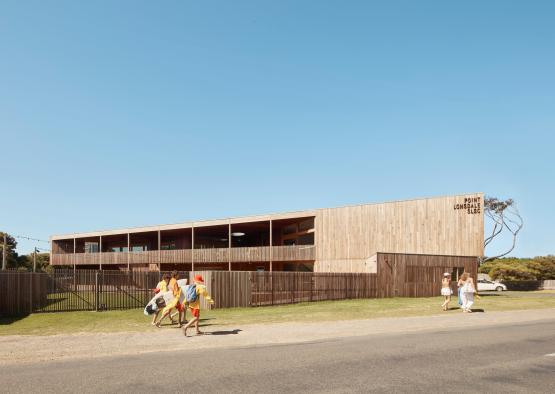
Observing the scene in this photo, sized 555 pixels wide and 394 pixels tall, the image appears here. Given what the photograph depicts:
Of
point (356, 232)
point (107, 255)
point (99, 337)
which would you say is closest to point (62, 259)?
point (107, 255)

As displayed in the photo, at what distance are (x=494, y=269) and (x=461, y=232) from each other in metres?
20.1

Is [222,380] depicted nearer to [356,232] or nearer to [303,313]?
[303,313]

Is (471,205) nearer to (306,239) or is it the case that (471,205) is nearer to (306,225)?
(306,225)

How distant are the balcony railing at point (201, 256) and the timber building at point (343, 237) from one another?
82 millimetres

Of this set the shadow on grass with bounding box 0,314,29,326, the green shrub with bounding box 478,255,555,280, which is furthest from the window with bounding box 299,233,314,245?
the shadow on grass with bounding box 0,314,29,326

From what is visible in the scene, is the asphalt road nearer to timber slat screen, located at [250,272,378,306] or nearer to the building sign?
timber slat screen, located at [250,272,378,306]

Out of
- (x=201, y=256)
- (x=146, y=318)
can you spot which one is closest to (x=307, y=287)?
(x=146, y=318)

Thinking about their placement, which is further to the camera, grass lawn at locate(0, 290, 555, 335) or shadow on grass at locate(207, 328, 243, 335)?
grass lawn at locate(0, 290, 555, 335)

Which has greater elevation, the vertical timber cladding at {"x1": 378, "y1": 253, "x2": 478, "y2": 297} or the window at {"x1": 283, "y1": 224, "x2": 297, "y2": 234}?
the window at {"x1": 283, "y1": 224, "x2": 297, "y2": 234}

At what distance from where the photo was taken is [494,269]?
2072 inches

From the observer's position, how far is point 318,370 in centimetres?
805

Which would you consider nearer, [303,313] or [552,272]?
[303,313]

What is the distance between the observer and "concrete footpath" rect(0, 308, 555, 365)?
10547mm

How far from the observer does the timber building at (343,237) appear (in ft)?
116
